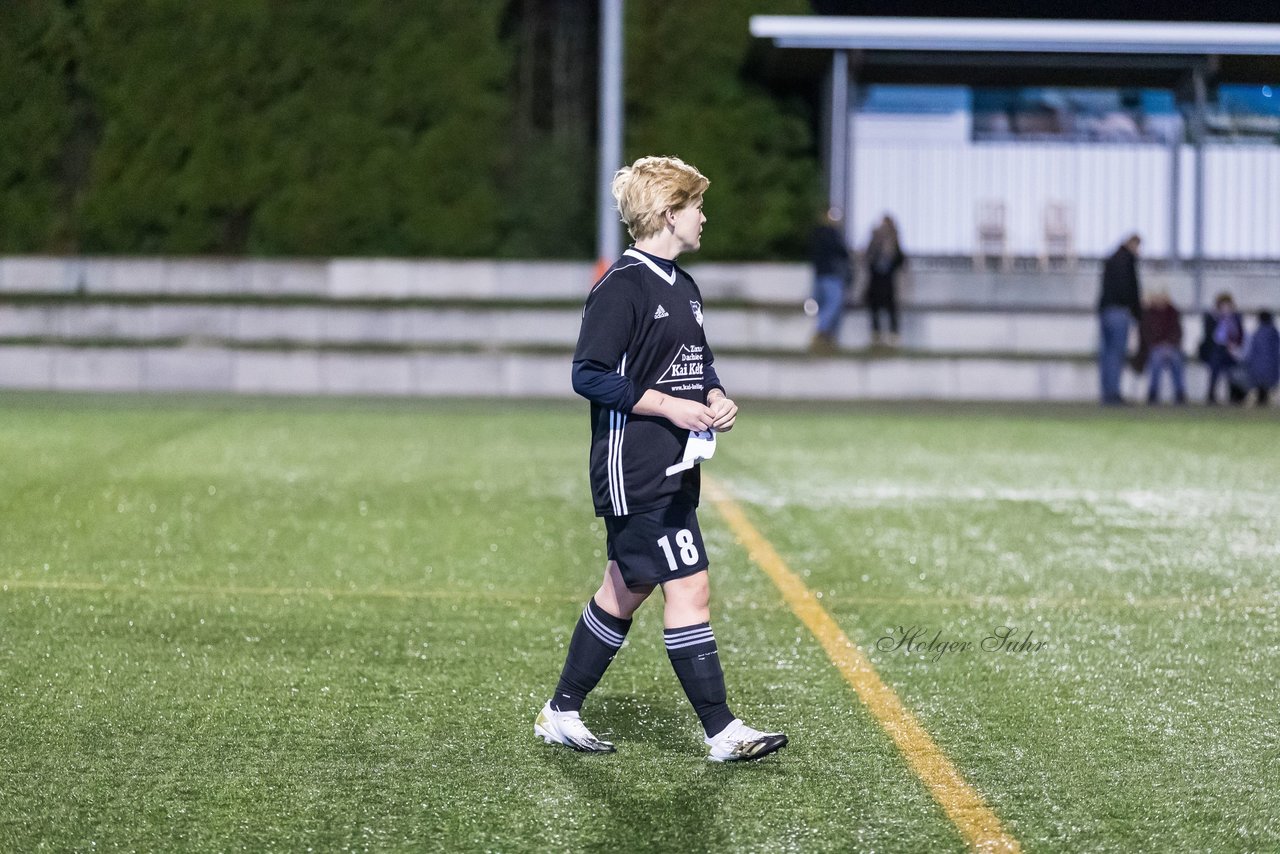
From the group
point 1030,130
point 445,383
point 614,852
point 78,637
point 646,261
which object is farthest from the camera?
point 1030,130

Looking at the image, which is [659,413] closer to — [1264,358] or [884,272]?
[1264,358]

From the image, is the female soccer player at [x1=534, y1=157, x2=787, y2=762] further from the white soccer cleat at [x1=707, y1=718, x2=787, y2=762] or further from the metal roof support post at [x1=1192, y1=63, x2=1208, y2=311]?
the metal roof support post at [x1=1192, y1=63, x2=1208, y2=311]

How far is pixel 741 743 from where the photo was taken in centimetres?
484

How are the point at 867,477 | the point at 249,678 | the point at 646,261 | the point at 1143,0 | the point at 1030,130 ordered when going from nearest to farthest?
the point at 646,261
the point at 249,678
the point at 867,477
the point at 1143,0
the point at 1030,130

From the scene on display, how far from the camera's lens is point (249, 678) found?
6020 mm

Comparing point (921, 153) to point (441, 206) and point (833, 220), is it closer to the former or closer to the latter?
point (833, 220)

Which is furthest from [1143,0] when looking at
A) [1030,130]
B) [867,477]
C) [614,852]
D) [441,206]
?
[614,852]

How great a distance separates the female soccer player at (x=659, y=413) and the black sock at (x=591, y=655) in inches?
7.8

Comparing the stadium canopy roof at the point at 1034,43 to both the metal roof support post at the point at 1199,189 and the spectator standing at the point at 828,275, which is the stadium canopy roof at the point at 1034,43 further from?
the spectator standing at the point at 828,275

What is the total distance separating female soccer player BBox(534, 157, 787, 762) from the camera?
474 cm

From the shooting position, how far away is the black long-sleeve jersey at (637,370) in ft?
15.6

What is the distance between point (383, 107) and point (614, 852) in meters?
22.8

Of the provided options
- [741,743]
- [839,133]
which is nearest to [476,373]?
[839,133]

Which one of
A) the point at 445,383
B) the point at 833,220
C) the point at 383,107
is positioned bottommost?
the point at 445,383
